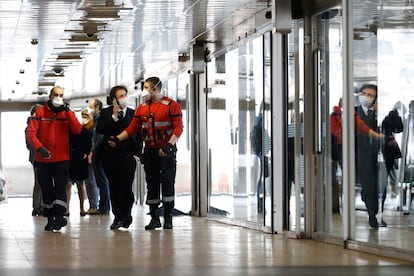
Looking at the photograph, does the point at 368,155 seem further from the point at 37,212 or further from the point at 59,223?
the point at 37,212

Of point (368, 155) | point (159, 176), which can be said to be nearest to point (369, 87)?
point (368, 155)

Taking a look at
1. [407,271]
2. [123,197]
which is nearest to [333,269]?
[407,271]

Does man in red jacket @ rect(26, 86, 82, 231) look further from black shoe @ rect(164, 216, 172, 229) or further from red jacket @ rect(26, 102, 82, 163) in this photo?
black shoe @ rect(164, 216, 172, 229)

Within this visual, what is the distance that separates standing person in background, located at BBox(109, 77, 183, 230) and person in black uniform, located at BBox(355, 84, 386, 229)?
9.22 ft

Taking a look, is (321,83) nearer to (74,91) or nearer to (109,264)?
(109,264)

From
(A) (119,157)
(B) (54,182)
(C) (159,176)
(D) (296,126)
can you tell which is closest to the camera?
(D) (296,126)

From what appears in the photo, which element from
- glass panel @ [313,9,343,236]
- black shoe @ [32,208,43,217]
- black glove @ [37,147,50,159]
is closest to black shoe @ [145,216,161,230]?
black glove @ [37,147,50,159]

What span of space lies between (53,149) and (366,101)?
12.4 ft

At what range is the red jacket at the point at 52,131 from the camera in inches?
437

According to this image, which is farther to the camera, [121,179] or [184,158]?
[184,158]

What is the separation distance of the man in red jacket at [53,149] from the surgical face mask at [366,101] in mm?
3615

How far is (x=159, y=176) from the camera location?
37.7 feet

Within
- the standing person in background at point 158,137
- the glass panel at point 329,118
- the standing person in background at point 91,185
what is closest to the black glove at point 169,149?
the standing person in background at point 158,137

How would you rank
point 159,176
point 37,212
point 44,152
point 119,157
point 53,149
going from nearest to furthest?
1. point 44,152
2. point 53,149
3. point 159,176
4. point 119,157
5. point 37,212
